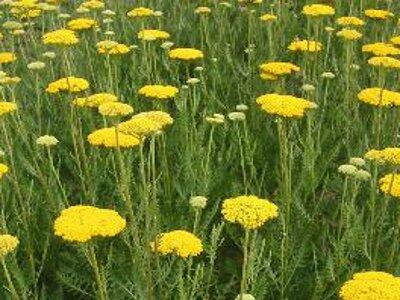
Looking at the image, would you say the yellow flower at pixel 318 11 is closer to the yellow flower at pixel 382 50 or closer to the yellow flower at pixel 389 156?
the yellow flower at pixel 382 50

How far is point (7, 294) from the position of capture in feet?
7.84

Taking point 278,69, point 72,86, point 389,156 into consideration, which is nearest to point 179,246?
point 389,156

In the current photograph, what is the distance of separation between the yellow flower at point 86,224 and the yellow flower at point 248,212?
35 cm

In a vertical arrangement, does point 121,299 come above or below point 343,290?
below

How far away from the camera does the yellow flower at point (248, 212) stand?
72.7 inches

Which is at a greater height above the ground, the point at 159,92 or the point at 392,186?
the point at 159,92

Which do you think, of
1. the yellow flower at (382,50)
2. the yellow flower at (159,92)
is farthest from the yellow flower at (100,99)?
the yellow flower at (382,50)

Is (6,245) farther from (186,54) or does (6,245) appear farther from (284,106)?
(186,54)

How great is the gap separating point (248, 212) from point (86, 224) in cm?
46

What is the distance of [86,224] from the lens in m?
2.00

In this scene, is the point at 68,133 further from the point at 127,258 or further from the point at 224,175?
the point at 127,258

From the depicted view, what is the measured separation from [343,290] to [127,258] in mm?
1009

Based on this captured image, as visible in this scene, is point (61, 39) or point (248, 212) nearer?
point (248, 212)

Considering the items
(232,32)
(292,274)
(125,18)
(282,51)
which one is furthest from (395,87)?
(125,18)
